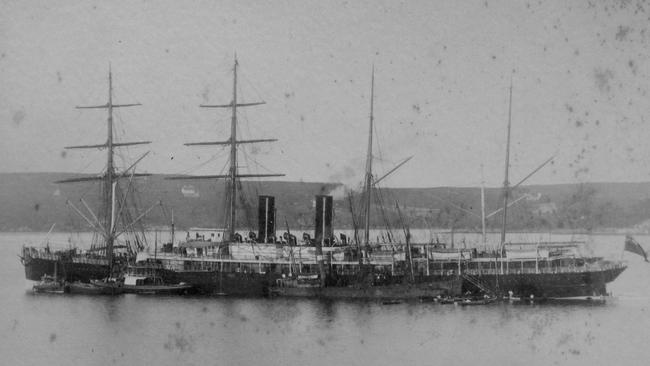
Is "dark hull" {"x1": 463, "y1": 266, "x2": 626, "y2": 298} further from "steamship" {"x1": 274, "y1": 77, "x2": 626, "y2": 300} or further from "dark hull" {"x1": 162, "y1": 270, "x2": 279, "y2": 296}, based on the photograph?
"dark hull" {"x1": 162, "y1": 270, "x2": 279, "y2": 296}

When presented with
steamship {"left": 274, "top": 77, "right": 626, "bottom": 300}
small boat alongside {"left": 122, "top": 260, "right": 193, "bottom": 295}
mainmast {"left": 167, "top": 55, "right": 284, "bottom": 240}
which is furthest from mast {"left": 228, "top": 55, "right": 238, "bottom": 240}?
steamship {"left": 274, "top": 77, "right": 626, "bottom": 300}

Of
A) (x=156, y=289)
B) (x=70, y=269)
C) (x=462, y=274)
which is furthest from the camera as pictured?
(x=70, y=269)

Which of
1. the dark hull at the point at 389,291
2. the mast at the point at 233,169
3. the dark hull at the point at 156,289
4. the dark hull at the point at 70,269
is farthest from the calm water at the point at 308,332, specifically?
the mast at the point at 233,169

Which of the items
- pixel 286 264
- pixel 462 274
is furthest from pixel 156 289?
pixel 462 274

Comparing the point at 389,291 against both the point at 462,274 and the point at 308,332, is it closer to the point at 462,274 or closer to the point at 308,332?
the point at 462,274

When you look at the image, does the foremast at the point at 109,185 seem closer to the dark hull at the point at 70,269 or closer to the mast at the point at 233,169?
the dark hull at the point at 70,269
